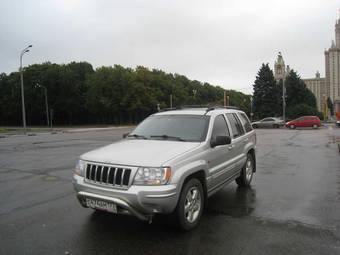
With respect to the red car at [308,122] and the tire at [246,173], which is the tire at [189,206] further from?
the red car at [308,122]

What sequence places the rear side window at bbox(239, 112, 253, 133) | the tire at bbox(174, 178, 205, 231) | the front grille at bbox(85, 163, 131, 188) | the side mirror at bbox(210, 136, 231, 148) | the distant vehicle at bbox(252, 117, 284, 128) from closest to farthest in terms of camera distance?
1. the front grille at bbox(85, 163, 131, 188)
2. the tire at bbox(174, 178, 205, 231)
3. the side mirror at bbox(210, 136, 231, 148)
4. the rear side window at bbox(239, 112, 253, 133)
5. the distant vehicle at bbox(252, 117, 284, 128)

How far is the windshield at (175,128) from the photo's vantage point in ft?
17.6

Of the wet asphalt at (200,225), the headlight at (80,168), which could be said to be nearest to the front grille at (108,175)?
the headlight at (80,168)

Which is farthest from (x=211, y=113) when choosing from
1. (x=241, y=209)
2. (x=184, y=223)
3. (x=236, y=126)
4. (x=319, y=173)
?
(x=319, y=173)

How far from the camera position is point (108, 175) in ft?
14.4

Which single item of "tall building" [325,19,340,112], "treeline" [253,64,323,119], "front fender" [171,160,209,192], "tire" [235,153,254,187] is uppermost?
"tall building" [325,19,340,112]

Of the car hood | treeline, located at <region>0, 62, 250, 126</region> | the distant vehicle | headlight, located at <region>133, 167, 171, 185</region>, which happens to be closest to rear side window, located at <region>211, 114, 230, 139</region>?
the car hood

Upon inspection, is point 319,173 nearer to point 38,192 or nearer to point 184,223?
point 184,223

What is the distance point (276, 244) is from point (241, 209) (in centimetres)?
153

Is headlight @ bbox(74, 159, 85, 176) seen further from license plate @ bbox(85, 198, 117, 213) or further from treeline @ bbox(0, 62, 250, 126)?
treeline @ bbox(0, 62, 250, 126)

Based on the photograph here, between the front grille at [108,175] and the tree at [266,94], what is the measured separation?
205ft

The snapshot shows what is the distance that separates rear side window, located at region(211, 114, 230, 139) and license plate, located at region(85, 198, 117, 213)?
210 cm

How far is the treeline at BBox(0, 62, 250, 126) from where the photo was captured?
218ft

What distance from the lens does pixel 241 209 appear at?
18.7 ft
